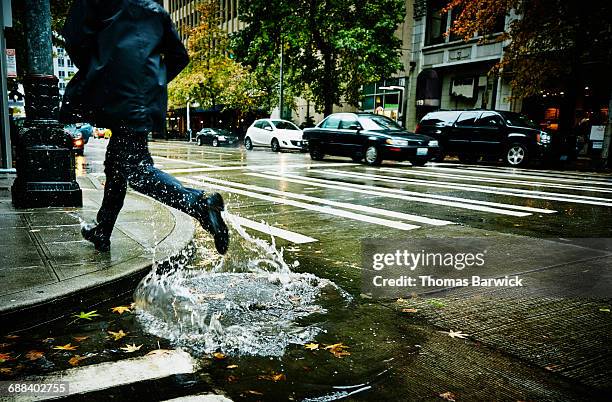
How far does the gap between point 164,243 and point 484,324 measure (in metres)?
3.16

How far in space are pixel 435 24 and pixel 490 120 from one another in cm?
1504

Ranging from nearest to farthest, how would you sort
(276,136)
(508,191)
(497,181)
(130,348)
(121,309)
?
(130,348), (121,309), (508,191), (497,181), (276,136)

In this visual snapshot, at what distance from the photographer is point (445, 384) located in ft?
8.34

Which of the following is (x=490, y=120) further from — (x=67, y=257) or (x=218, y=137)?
(x=218, y=137)

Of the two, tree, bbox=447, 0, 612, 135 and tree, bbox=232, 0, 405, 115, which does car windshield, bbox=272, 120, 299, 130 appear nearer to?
tree, bbox=232, 0, 405, 115

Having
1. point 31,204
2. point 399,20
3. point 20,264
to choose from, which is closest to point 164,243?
point 20,264

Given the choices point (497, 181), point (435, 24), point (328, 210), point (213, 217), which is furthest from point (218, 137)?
point (213, 217)

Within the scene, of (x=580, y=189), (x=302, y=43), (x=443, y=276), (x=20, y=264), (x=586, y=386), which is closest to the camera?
(x=586, y=386)

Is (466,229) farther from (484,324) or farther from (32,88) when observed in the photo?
(32,88)

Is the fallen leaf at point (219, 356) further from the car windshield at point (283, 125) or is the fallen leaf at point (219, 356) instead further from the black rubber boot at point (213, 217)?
the car windshield at point (283, 125)

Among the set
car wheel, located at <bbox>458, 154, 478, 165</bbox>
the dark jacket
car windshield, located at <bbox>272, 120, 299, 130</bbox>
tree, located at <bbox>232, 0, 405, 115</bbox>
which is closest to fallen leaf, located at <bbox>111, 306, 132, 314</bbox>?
the dark jacket

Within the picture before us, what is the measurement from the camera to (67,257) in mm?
4297

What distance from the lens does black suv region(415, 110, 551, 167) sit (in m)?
17.5

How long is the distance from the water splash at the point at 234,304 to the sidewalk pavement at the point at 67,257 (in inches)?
10.1
